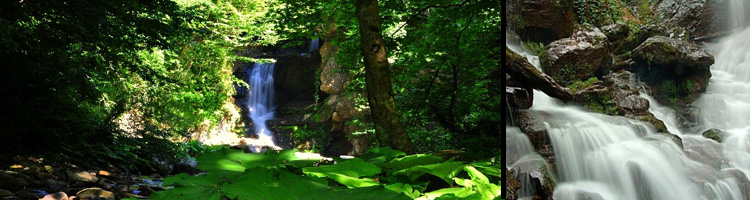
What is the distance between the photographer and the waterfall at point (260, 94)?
2152cm

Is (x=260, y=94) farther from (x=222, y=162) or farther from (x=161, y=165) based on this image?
(x=222, y=162)

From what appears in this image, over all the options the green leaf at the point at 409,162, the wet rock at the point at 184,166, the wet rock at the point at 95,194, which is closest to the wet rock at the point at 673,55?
the green leaf at the point at 409,162

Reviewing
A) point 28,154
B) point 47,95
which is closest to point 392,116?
point 47,95

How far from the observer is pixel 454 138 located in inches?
222

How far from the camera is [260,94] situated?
2203 cm

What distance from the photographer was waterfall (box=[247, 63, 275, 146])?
21516 mm

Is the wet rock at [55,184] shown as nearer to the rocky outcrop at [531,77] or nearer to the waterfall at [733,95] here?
the rocky outcrop at [531,77]

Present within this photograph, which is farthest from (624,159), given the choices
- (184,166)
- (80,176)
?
Result: (184,166)

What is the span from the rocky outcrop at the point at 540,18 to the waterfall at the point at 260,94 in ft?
67.6

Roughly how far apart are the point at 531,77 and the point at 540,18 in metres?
0.15

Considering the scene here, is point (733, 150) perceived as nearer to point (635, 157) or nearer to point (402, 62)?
point (635, 157)

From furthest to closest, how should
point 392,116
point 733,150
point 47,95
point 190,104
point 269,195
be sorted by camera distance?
point 190,104
point 47,95
point 392,116
point 733,150
point 269,195

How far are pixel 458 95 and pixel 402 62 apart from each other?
80 cm

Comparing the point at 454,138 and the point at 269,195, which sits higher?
the point at 269,195
